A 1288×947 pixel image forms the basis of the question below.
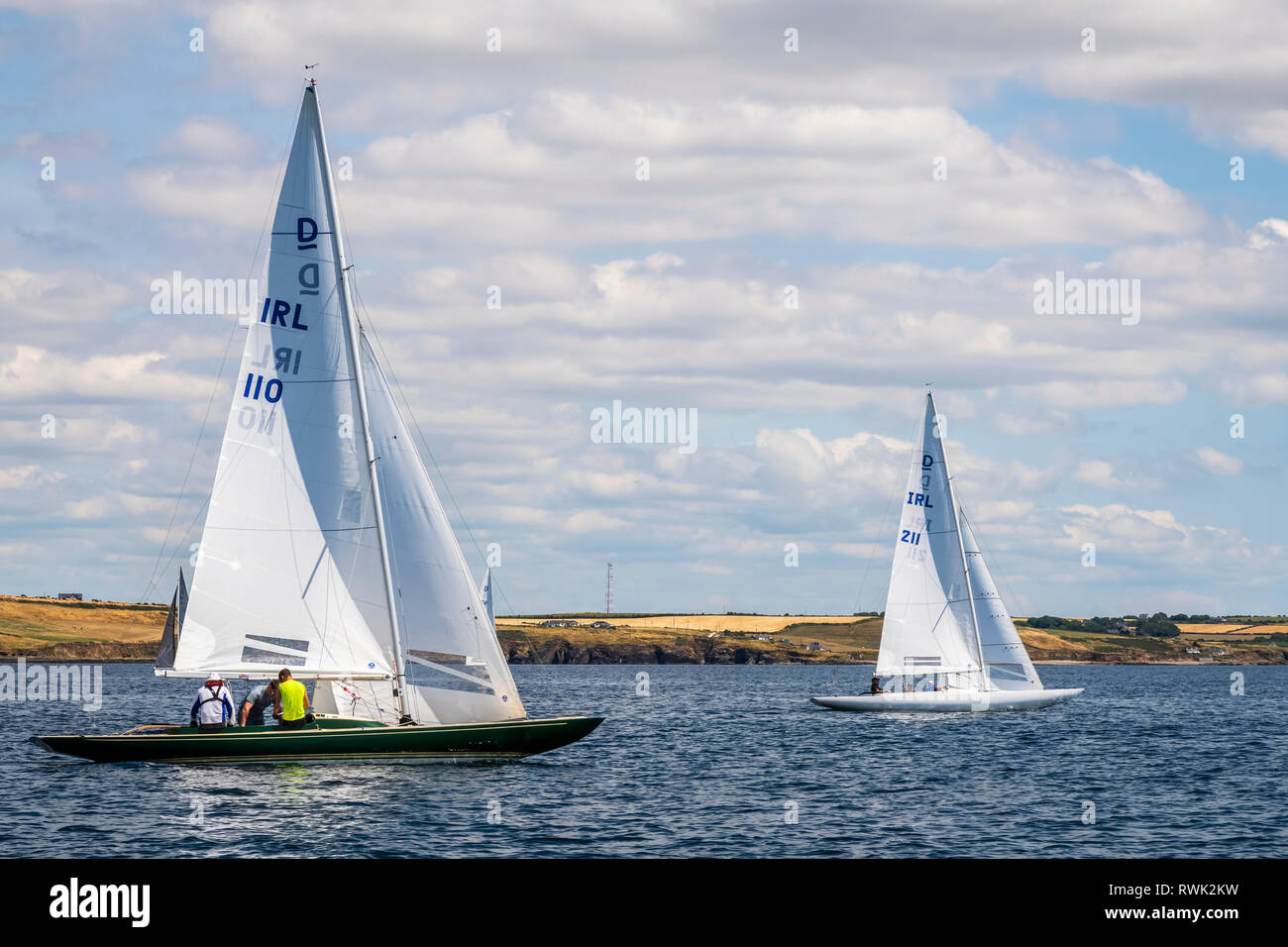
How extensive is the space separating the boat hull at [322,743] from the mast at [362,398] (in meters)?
1.26

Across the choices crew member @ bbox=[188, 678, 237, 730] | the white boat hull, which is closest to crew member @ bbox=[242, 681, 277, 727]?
crew member @ bbox=[188, 678, 237, 730]

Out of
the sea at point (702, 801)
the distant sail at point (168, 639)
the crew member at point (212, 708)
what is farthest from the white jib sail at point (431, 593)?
the distant sail at point (168, 639)

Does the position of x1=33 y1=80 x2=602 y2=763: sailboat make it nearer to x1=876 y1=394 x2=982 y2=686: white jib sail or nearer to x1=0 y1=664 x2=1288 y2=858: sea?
x1=0 y1=664 x2=1288 y2=858: sea

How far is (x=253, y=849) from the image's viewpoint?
2891cm

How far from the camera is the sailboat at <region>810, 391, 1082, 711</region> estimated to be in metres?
71.4

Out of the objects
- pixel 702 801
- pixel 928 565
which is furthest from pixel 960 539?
pixel 702 801

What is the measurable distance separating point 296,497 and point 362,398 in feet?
11.3

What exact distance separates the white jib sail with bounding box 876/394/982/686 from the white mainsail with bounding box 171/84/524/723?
3507 centimetres

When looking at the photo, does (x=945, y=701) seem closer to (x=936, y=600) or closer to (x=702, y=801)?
(x=936, y=600)

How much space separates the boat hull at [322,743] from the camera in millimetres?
38000

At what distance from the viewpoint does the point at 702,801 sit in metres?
38.0
